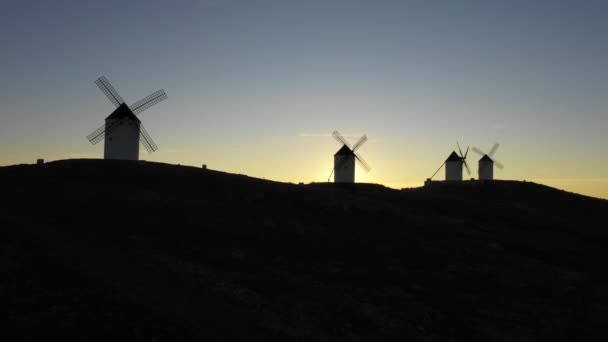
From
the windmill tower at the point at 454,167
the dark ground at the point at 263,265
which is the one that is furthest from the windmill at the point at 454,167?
the dark ground at the point at 263,265

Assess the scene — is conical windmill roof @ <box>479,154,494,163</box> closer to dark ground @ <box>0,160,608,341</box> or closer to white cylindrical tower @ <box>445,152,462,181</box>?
white cylindrical tower @ <box>445,152,462,181</box>

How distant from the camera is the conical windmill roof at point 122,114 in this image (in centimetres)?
4906

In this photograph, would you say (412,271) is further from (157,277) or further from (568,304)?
(157,277)

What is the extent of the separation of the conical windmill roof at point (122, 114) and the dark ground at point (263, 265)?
5204 mm

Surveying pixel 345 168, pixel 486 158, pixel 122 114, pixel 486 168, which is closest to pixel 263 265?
pixel 122 114

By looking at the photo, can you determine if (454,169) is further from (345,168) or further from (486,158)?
(345,168)

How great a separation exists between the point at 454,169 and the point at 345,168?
2606 centimetres

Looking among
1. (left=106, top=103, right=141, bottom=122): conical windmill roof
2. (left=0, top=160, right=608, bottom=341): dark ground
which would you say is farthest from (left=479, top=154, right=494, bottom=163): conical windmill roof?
(left=106, top=103, right=141, bottom=122): conical windmill roof

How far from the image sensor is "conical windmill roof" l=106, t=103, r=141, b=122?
4906cm

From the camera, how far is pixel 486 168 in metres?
95.8

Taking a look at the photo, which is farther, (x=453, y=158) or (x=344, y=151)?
(x=453, y=158)

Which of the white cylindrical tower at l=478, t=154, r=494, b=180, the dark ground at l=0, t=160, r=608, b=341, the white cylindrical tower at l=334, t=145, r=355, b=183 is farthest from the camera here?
the white cylindrical tower at l=478, t=154, r=494, b=180

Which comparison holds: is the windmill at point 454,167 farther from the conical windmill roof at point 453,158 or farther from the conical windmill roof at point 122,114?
the conical windmill roof at point 122,114

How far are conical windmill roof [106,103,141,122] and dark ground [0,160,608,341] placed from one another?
17.1 ft
